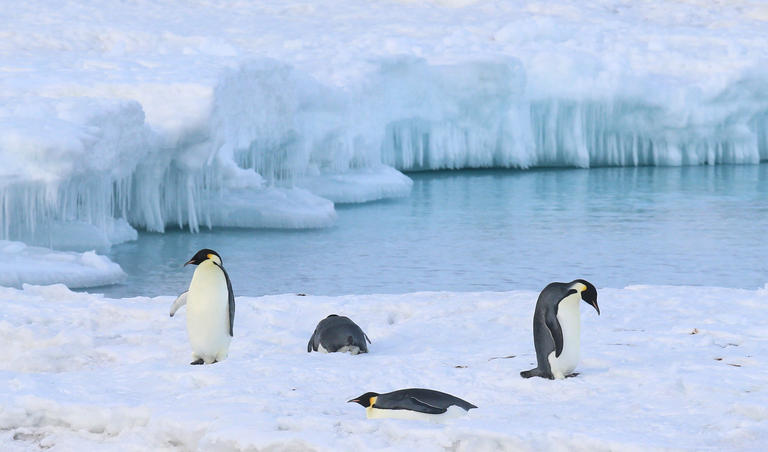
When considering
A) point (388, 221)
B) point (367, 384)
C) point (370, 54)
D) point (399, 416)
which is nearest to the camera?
point (399, 416)

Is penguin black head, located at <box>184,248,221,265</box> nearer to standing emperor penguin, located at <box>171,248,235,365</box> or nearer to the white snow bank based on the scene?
standing emperor penguin, located at <box>171,248,235,365</box>

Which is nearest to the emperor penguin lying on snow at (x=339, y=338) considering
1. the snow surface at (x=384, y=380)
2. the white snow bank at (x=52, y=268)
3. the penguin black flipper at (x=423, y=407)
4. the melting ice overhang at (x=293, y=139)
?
the snow surface at (x=384, y=380)

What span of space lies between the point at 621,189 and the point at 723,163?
23.6 feet

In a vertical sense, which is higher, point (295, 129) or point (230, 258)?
point (295, 129)

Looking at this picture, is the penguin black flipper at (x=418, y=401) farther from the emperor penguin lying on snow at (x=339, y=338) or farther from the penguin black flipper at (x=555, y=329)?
the emperor penguin lying on snow at (x=339, y=338)

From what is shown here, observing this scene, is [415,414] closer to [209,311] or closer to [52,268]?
[209,311]

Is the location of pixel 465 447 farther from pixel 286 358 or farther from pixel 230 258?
pixel 230 258

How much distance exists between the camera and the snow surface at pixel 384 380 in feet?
15.9

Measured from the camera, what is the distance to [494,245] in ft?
53.0

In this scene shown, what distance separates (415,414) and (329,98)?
14.8 meters

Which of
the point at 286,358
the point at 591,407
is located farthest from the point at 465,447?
the point at 286,358

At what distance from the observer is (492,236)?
17.1 m

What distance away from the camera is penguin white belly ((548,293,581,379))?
5.79m

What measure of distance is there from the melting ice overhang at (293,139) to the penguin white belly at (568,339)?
25.4 ft
